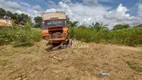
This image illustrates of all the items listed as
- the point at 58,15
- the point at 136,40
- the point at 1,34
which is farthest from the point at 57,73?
the point at 136,40

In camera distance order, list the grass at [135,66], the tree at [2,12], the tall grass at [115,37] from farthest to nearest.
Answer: the tree at [2,12]
the tall grass at [115,37]
the grass at [135,66]

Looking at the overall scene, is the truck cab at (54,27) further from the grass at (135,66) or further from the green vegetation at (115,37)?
the grass at (135,66)

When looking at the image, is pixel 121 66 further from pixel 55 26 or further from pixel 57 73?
pixel 55 26

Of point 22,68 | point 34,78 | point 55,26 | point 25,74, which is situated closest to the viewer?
point 34,78

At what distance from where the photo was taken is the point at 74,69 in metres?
5.30

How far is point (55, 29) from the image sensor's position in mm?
10016

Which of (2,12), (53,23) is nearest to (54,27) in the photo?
(53,23)

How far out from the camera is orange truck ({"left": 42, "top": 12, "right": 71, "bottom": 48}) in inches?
368

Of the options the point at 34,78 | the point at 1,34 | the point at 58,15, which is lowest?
the point at 34,78

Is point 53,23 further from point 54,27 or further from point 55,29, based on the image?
point 55,29

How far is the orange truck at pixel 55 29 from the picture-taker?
9336 mm

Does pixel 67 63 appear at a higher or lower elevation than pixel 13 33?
lower

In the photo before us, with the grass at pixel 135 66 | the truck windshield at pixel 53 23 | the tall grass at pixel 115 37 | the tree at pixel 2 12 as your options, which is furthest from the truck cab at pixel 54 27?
the tree at pixel 2 12

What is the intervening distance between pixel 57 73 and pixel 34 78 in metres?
0.78
